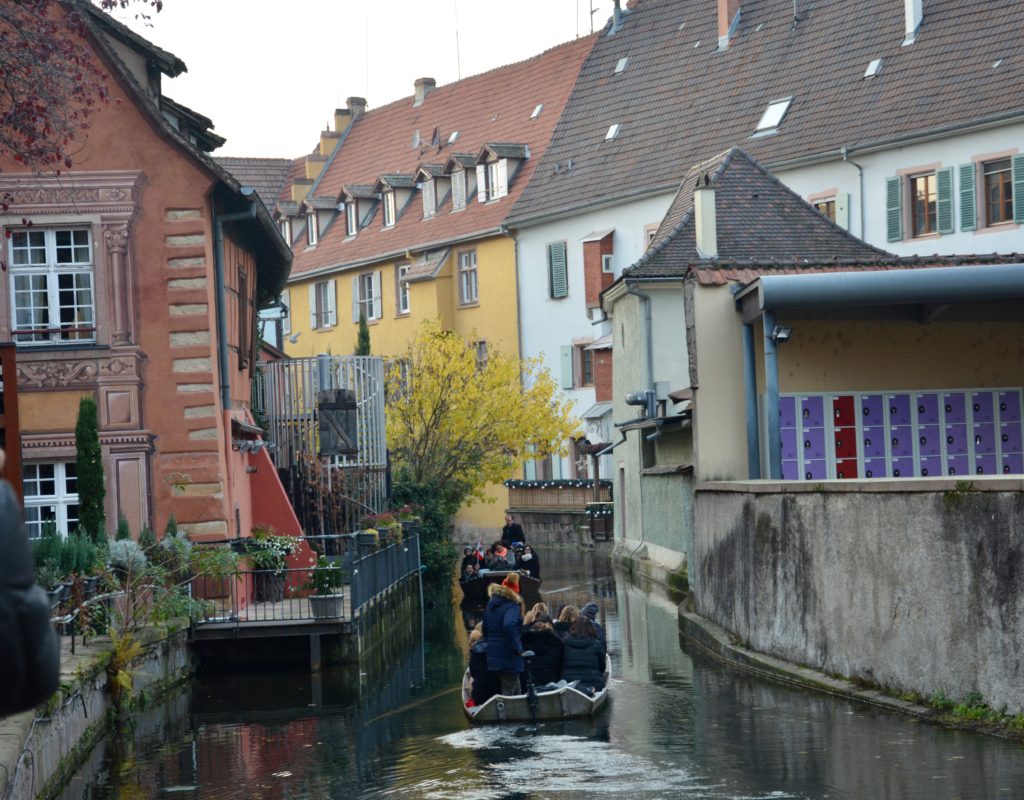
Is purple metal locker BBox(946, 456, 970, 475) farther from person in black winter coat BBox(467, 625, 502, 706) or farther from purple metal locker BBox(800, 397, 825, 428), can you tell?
person in black winter coat BBox(467, 625, 502, 706)

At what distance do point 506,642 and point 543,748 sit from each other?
2.06m

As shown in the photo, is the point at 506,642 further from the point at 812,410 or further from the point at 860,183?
the point at 860,183

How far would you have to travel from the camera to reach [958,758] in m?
13.1

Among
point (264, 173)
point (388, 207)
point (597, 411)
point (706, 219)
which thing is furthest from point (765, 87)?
point (264, 173)

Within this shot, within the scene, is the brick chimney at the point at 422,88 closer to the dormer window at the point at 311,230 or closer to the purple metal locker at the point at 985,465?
the dormer window at the point at 311,230

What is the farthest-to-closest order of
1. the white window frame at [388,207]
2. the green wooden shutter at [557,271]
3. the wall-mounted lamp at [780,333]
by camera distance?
1. the white window frame at [388,207]
2. the green wooden shutter at [557,271]
3. the wall-mounted lamp at [780,333]

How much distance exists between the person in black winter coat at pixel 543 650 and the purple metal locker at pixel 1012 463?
13.1 meters

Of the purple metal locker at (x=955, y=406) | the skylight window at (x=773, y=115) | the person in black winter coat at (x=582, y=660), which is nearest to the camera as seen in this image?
the person in black winter coat at (x=582, y=660)

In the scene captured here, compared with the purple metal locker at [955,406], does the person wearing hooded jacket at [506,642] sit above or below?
below

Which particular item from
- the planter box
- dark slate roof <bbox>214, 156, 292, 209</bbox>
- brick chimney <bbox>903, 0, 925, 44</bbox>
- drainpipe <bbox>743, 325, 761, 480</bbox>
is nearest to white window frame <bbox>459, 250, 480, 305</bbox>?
dark slate roof <bbox>214, 156, 292, 209</bbox>

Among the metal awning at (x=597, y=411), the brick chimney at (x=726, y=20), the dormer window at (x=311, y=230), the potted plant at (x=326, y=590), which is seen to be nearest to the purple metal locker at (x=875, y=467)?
the potted plant at (x=326, y=590)

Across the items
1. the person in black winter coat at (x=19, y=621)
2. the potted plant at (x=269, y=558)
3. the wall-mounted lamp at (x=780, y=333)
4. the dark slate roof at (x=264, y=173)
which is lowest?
the potted plant at (x=269, y=558)

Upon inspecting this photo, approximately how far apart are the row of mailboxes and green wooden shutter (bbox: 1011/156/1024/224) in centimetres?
1202

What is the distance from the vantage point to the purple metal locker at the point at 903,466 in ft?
91.6
